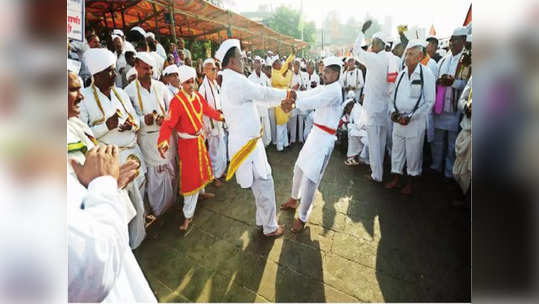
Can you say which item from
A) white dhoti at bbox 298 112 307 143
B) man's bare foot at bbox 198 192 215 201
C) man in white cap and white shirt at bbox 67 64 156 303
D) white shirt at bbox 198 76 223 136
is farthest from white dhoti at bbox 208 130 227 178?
man in white cap and white shirt at bbox 67 64 156 303

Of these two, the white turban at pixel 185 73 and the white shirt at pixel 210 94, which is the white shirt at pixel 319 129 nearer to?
the white turban at pixel 185 73

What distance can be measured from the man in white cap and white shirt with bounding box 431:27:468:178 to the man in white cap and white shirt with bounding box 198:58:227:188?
2.78 m

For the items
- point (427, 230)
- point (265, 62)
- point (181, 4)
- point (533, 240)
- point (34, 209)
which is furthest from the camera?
point (265, 62)

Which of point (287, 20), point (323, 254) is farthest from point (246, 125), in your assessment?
point (287, 20)

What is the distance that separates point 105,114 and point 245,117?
1.01m

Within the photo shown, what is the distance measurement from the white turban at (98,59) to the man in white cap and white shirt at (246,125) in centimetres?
79

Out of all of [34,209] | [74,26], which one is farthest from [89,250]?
[74,26]

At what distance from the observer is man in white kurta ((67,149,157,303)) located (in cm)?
61

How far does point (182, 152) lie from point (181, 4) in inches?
93.4

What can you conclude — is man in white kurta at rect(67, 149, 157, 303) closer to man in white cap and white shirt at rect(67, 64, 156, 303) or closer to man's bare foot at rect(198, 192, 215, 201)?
man in white cap and white shirt at rect(67, 64, 156, 303)

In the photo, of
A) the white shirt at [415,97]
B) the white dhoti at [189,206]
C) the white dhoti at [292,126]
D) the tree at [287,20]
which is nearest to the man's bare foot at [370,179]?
the white shirt at [415,97]

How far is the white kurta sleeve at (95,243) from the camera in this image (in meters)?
0.60

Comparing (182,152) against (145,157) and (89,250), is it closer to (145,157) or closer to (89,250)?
(145,157)

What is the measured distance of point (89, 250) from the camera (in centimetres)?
61
